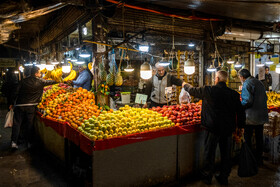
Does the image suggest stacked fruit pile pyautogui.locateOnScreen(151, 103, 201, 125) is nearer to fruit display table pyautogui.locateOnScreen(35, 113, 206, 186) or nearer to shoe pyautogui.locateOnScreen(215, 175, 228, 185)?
fruit display table pyautogui.locateOnScreen(35, 113, 206, 186)

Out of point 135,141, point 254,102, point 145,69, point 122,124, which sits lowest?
point 135,141

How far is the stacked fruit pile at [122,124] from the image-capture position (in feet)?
11.7

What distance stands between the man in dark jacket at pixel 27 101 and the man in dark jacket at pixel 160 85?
3.43 metres

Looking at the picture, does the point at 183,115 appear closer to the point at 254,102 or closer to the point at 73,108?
the point at 254,102

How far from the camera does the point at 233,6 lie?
620 centimetres

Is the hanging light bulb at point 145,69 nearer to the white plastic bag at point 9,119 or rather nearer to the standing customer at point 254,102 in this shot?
the standing customer at point 254,102

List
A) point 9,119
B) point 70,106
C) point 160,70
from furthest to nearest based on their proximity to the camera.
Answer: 1. point 9,119
2. point 160,70
3. point 70,106

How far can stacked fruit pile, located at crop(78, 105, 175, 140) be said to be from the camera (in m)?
3.56

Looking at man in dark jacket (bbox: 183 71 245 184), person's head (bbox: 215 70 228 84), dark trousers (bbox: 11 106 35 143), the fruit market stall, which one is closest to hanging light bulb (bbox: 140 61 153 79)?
the fruit market stall

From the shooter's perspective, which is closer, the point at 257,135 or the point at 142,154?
the point at 142,154

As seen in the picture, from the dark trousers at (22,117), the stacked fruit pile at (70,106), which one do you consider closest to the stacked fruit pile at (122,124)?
the stacked fruit pile at (70,106)

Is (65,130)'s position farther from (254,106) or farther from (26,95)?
(254,106)

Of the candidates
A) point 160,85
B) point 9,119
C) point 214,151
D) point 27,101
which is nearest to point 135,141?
point 214,151

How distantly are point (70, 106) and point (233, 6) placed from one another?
18.3 ft
